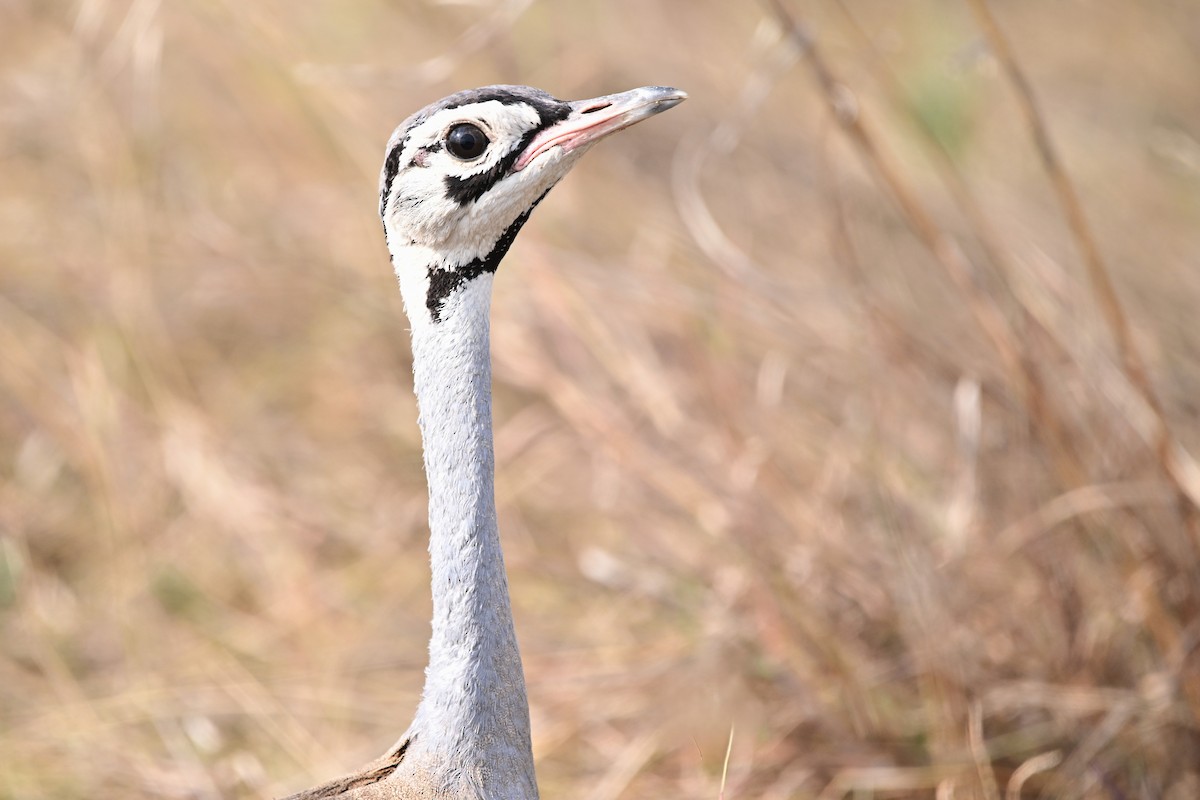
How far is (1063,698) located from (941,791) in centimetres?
33

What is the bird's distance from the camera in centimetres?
179

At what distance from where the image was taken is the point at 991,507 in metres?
3.12

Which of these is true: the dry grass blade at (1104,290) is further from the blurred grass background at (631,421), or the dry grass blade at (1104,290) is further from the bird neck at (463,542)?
the bird neck at (463,542)

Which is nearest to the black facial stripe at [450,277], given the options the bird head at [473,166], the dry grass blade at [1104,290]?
the bird head at [473,166]

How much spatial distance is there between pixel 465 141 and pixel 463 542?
0.54 metres

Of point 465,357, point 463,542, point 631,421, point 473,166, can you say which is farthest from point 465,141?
point 631,421

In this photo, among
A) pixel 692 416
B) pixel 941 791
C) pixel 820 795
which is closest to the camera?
pixel 941 791

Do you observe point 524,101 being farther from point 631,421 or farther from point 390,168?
point 631,421

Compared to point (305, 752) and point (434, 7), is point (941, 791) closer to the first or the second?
point (305, 752)

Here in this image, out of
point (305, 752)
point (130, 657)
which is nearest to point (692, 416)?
point (305, 752)

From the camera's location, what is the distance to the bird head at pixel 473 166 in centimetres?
182

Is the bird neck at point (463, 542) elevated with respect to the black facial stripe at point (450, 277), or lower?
lower

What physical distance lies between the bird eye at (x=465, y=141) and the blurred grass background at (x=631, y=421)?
92 cm

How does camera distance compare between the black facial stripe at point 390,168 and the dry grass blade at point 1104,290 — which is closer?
the black facial stripe at point 390,168
